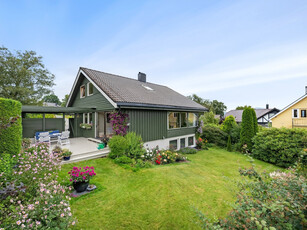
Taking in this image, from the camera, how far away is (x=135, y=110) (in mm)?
8344

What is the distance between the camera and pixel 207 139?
14.8 metres

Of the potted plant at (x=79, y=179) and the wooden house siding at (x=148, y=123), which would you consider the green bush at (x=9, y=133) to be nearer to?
the potted plant at (x=79, y=179)

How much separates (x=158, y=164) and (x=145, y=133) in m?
2.24

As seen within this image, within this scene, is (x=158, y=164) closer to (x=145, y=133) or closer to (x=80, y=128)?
(x=145, y=133)

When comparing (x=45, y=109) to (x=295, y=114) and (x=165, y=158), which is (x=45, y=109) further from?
(x=295, y=114)

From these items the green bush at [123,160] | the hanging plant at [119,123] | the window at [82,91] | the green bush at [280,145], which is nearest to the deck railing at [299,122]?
the green bush at [280,145]

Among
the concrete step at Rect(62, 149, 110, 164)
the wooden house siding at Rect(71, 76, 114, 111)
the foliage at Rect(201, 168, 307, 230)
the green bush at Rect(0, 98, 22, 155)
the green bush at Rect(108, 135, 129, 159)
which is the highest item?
the wooden house siding at Rect(71, 76, 114, 111)

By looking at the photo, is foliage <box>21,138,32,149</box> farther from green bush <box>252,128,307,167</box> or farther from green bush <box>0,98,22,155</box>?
green bush <box>252,128,307,167</box>

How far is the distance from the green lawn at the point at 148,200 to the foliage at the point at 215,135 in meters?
9.34

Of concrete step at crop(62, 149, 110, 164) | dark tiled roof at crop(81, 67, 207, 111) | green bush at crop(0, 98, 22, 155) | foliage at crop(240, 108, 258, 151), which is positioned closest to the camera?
green bush at crop(0, 98, 22, 155)

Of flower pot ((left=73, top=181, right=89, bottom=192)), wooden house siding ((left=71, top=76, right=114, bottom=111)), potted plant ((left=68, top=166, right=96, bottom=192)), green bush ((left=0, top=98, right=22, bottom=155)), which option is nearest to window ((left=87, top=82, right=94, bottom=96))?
wooden house siding ((left=71, top=76, right=114, bottom=111))

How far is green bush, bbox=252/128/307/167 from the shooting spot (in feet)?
27.7

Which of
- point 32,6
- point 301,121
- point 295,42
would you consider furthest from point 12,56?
point 301,121

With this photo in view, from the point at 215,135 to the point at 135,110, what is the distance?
1013cm
